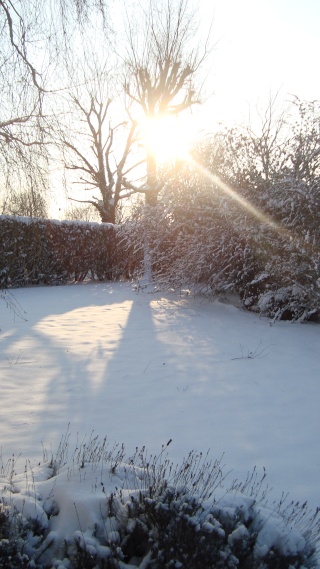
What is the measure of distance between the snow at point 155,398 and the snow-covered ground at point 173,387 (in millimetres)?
13

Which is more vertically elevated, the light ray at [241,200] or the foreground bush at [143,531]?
the light ray at [241,200]

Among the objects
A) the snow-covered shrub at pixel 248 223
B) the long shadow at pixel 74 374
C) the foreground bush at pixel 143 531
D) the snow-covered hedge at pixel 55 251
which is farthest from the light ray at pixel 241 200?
the foreground bush at pixel 143 531

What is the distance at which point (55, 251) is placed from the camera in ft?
42.8

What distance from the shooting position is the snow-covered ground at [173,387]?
3393 mm

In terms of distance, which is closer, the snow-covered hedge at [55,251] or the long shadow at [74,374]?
the long shadow at [74,374]

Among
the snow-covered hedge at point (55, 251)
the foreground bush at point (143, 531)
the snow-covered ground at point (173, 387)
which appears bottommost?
the snow-covered ground at point (173, 387)

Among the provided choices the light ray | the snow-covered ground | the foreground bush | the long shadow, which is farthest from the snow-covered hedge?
the foreground bush

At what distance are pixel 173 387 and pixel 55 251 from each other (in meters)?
9.17

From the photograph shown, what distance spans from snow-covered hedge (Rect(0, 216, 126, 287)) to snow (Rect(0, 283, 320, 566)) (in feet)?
13.4

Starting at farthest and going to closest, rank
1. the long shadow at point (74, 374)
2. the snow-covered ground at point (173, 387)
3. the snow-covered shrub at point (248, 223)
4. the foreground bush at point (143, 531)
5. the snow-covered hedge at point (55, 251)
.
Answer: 1. the snow-covered hedge at point (55, 251)
2. the snow-covered shrub at point (248, 223)
3. the long shadow at point (74, 374)
4. the snow-covered ground at point (173, 387)
5. the foreground bush at point (143, 531)

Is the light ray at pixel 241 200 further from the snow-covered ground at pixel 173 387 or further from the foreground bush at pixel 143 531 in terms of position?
the foreground bush at pixel 143 531

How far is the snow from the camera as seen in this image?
7.79 feet

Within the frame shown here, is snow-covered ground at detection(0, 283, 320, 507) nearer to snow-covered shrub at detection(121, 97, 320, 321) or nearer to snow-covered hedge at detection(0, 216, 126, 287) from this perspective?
snow-covered shrub at detection(121, 97, 320, 321)

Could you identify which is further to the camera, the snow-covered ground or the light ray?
the light ray
